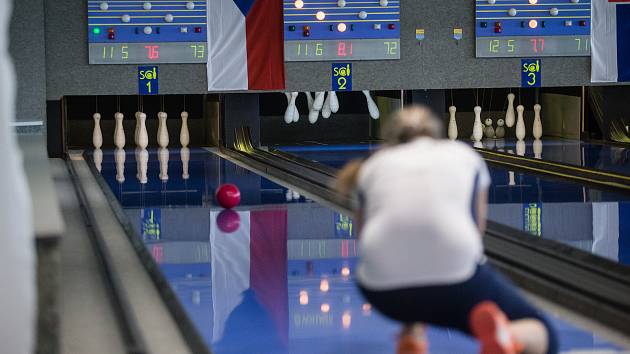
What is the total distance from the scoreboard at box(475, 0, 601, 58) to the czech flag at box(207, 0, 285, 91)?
2088mm

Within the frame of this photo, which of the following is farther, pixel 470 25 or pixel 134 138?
pixel 134 138

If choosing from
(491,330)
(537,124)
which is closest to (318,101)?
(537,124)

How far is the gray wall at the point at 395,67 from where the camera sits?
10.8 meters

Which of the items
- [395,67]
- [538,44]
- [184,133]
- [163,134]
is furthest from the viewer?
[184,133]

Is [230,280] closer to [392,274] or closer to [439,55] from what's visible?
[392,274]

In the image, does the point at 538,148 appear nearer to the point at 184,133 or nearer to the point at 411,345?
the point at 184,133

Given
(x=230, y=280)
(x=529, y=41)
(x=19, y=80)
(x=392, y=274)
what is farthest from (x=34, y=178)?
(x=529, y=41)

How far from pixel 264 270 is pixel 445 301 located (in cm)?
216

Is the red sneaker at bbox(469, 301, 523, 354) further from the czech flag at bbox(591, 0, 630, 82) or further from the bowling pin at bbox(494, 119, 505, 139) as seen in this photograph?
the bowling pin at bbox(494, 119, 505, 139)

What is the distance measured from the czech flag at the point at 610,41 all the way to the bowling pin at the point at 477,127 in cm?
132

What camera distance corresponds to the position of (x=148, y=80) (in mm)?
11000

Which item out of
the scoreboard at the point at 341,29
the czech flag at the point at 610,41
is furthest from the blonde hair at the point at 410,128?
the czech flag at the point at 610,41

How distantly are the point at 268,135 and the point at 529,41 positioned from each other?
10.5 ft

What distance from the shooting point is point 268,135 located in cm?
1284
